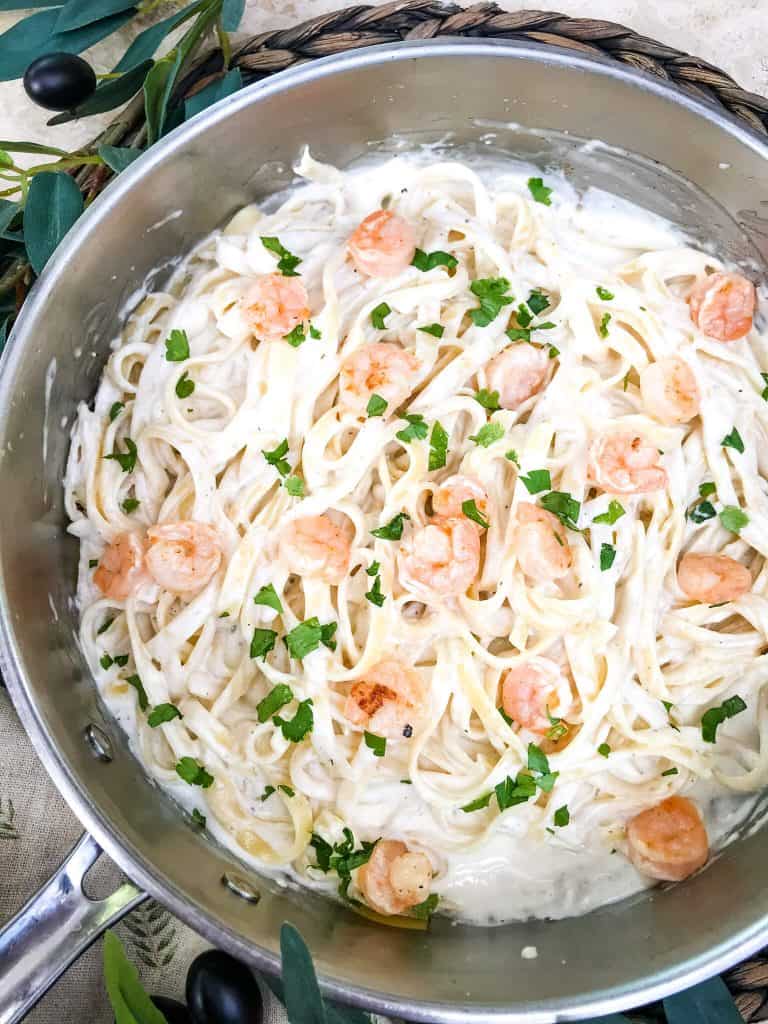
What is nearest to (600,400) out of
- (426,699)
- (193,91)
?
(426,699)

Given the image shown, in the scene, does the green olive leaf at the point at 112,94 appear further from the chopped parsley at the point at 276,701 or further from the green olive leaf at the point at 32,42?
the chopped parsley at the point at 276,701

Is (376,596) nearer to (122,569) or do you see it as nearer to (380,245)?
(122,569)

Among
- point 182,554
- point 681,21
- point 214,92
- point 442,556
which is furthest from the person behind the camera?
point 681,21

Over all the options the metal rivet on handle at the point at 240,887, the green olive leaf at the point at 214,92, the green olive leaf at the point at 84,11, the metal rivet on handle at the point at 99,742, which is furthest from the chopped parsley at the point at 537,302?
the metal rivet on handle at the point at 240,887

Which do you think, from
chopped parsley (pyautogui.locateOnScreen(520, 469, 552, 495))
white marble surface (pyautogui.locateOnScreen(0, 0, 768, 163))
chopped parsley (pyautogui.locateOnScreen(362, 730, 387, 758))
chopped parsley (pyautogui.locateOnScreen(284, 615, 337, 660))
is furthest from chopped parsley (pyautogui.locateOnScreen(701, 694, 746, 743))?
white marble surface (pyautogui.locateOnScreen(0, 0, 768, 163))

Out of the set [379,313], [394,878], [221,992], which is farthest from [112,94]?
[221,992]

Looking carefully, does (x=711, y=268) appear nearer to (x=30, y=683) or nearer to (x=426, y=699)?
(x=426, y=699)
